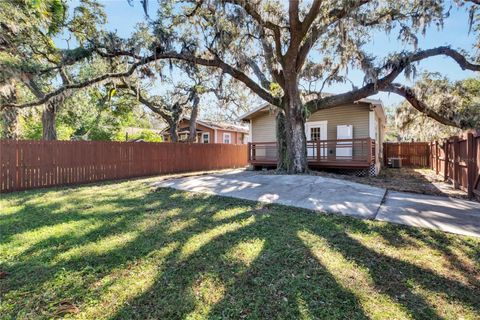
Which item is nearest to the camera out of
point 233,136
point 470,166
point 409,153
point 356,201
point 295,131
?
point 356,201

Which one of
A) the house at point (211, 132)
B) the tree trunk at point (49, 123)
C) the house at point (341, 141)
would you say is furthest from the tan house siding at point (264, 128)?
the tree trunk at point (49, 123)

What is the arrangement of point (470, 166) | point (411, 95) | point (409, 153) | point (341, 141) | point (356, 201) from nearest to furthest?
point (356, 201)
point (470, 166)
point (411, 95)
point (341, 141)
point (409, 153)

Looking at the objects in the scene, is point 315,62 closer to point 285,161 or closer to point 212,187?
point 285,161

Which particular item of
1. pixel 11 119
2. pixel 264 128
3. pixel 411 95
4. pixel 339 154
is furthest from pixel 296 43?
pixel 11 119

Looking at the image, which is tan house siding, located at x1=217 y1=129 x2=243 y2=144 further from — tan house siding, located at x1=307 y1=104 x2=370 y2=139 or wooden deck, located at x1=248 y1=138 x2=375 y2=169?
tan house siding, located at x1=307 y1=104 x2=370 y2=139

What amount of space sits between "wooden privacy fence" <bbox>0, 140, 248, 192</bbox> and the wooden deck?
170 inches

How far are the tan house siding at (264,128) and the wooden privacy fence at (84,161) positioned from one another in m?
3.26

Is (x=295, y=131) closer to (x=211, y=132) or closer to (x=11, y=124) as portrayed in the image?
(x=11, y=124)

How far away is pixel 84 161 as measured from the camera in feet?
30.7

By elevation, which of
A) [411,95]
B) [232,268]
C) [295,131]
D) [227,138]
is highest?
[411,95]

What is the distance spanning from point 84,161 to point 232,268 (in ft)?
28.3

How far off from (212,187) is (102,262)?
14.9 ft

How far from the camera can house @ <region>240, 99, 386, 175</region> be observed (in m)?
11.0

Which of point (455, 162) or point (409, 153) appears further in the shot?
point (409, 153)
